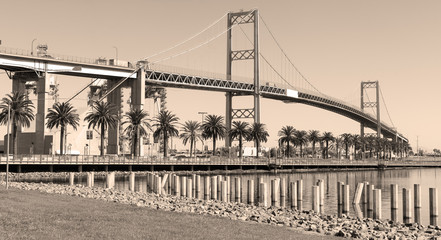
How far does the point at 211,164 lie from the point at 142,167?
1231cm

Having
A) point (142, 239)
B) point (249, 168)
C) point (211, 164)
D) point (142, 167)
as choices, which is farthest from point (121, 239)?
point (249, 168)

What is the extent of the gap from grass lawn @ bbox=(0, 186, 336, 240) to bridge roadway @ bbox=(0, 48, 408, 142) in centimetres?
6340

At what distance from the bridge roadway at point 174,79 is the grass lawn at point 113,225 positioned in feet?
208

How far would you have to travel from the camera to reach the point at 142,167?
85.6 meters

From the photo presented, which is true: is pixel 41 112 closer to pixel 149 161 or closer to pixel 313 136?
pixel 149 161

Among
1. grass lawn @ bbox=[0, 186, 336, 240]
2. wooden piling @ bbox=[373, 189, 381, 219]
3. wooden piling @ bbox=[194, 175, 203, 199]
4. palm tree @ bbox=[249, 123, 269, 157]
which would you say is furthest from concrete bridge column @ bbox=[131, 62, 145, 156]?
grass lawn @ bbox=[0, 186, 336, 240]

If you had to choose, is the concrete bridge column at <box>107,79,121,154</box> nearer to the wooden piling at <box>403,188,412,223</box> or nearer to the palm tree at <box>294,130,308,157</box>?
the palm tree at <box>294,130,308,157</box>

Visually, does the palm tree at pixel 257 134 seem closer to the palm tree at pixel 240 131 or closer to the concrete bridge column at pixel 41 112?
the palm tree at pixel 240 131

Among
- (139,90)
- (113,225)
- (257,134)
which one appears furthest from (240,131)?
(113,225)

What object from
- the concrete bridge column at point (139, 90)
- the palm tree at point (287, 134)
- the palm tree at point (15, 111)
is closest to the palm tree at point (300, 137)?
the palm tree at point (287, 134)

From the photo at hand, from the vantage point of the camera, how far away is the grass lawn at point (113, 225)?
62.0ft

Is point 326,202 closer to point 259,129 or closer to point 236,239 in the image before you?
point 236,239

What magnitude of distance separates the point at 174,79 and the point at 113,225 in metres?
97.5

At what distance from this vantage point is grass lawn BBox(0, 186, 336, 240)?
744 inches
